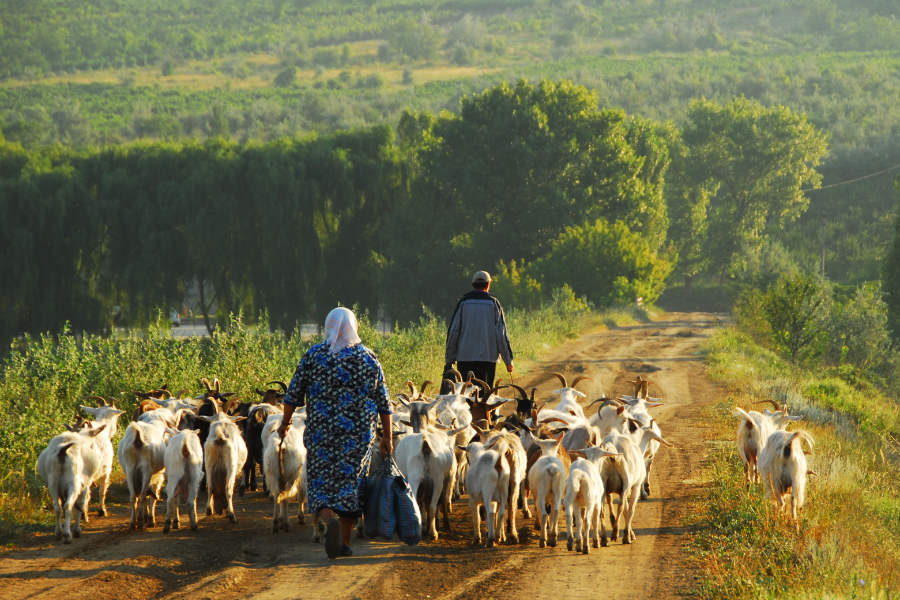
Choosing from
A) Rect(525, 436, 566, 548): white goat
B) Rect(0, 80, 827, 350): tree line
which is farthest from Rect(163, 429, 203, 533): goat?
Rect(0, 80, 827, 350): tree line

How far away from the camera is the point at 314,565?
27.9 ft

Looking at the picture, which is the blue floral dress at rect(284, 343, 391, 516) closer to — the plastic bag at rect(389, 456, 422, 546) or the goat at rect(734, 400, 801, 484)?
the plastic bag at rect(389, 456, 422, 546)

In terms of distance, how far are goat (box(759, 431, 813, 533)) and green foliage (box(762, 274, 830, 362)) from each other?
20.6 metres

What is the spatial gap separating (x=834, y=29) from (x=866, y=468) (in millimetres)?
174616

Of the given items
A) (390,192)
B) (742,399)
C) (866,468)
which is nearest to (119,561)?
(866,468)

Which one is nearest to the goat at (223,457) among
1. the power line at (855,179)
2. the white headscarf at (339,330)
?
the white headscarf at (339,330)

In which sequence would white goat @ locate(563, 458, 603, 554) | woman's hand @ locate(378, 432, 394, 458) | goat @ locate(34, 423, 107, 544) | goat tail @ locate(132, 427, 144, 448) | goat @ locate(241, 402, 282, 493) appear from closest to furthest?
woman's hand @ locate(378, 432, 394, 458)
white goat @ locate(563, 458, 603, 554)
goat @ locate(34, 423, 107, 544)
goat tail @ locate(132, 427, 144, 448)
goat @ locate(241, 402, 282, 493)

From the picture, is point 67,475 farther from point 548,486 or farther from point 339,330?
point 548,486

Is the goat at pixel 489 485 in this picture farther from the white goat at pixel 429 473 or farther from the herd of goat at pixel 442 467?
the white goat at pixel 429 473

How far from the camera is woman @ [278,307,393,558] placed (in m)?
8.34

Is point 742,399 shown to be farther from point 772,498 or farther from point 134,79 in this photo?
point 134,79

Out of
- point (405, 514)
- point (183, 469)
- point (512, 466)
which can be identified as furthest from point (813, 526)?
point (183, 469)

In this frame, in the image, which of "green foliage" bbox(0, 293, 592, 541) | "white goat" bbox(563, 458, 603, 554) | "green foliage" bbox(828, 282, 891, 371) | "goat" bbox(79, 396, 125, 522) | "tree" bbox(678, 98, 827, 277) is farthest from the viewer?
"tree" bbox(678, 98, 827, 277)

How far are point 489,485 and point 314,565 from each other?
176cm
